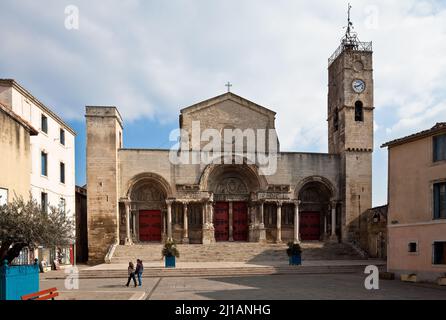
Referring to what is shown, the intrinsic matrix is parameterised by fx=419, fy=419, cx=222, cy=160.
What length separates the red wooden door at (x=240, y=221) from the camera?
32.2 m

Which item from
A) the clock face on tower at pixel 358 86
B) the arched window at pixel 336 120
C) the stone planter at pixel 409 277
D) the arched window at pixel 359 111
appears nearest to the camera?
the stone planter at pixel 409 277

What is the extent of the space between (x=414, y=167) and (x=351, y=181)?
1222cm

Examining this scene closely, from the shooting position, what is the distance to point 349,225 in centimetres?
3148

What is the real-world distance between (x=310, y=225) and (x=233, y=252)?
7.96m

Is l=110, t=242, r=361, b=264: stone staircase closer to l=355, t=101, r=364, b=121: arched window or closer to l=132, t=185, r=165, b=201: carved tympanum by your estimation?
l=132, t=185, r=165, b=201: carved tympanum

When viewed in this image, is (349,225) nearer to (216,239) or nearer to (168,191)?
(216,239)

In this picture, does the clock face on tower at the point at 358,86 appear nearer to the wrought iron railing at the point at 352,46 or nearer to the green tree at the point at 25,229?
the wrought iron railing at the point at 352,46

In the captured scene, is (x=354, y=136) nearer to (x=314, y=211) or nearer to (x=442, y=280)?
(x=314, y=211)

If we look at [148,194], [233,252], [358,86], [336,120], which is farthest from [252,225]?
[358,86]

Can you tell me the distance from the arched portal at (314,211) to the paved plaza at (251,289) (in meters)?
12.0

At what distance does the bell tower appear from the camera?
31.8 m

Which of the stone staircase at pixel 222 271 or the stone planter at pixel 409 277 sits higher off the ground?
the stone planter at pixel 409 277

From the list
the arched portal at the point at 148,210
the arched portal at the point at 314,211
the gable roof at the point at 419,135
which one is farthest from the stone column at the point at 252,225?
the gable roof at the point at 419,135

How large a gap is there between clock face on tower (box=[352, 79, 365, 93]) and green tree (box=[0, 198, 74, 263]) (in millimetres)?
26103
